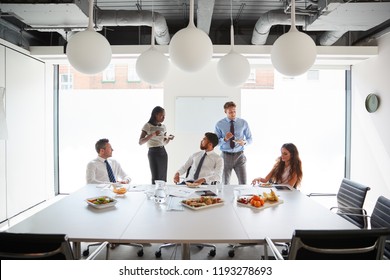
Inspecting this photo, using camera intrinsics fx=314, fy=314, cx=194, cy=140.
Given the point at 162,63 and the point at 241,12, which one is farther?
the point at 241,12

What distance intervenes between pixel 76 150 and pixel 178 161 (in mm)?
1898

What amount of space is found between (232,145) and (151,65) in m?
2.32

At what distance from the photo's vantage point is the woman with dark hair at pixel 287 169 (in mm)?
3084

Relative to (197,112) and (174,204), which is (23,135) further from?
(174,204)

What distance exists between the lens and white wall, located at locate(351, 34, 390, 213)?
4.43 m

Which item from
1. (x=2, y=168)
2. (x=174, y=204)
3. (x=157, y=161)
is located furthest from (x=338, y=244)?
(x=2, y=168)

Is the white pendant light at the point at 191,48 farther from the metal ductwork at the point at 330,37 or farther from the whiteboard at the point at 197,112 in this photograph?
the whiteboard at the point at 197,112

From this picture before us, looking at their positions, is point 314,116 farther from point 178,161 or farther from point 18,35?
point 18,35

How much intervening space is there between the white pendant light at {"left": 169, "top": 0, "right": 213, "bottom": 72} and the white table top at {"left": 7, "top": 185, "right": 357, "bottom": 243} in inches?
37.2

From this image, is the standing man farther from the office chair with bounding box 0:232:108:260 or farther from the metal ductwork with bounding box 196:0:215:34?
the office chair with bounding box 0:232:108:260

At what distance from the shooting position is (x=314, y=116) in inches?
224

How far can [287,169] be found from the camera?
10.5 ft
